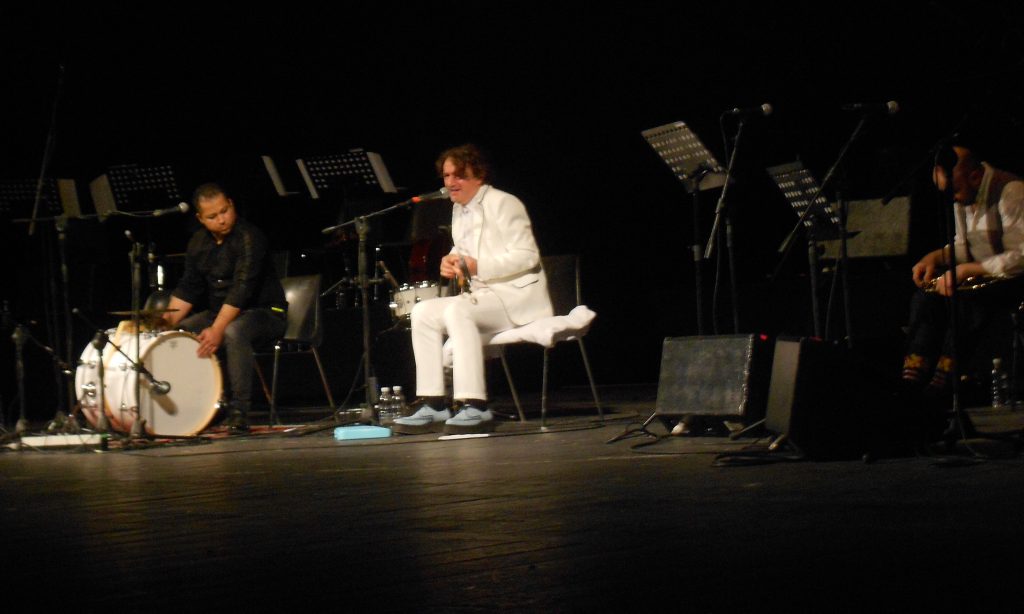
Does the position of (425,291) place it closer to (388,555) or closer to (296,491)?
(296,491)

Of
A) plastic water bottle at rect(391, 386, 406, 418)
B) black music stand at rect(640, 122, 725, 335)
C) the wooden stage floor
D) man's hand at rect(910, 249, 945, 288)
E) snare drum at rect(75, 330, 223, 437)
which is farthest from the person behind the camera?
plastic water bottle at rect(391, 386, 406, 418)

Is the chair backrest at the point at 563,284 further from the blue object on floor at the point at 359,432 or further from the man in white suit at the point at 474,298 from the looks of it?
the blue object on floor at the point at 359,432

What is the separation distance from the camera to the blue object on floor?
5.41 m

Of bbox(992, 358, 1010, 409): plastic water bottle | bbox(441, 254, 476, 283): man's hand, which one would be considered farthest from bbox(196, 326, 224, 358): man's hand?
bbox(992, 358, 1010, 409): plastic water bottle

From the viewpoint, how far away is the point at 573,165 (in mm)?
8461

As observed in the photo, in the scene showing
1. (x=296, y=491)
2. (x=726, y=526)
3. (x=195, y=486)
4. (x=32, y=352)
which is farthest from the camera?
(x=32, y=352)

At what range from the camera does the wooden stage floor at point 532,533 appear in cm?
196

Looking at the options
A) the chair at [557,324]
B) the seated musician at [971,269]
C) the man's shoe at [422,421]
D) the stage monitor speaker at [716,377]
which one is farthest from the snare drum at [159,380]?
the seated musician at [971,269]

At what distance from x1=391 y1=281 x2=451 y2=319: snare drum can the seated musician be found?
2132mm

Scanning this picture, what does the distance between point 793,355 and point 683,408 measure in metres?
1.01

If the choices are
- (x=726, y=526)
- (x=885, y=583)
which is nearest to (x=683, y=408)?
(x=726, y=526)

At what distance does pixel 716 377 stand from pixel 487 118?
4256 mm

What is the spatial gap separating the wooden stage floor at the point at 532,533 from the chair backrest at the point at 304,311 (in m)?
2.22

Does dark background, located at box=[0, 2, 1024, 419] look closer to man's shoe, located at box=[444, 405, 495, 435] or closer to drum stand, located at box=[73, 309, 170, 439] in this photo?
drum stand, located at box=[73, 309, 170, 439]
